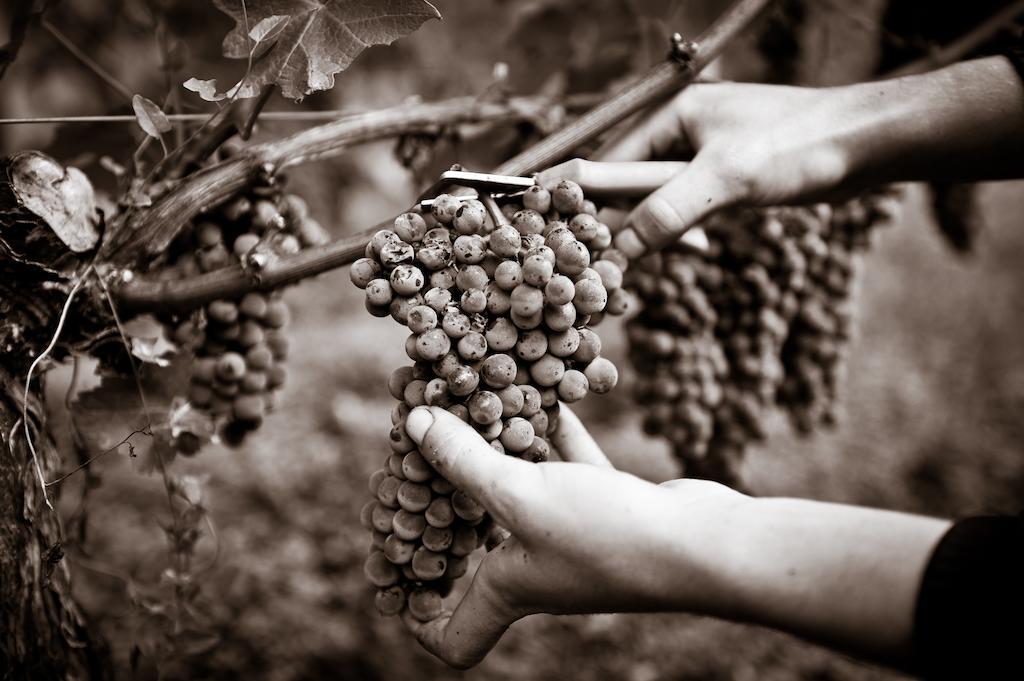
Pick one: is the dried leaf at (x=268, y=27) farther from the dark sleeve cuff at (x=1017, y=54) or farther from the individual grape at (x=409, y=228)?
the dark sleeve cuff at (x=1017, y=54)

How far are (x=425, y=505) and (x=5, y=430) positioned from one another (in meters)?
0.59

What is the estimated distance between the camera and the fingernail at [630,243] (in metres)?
1.13

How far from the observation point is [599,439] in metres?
3.36

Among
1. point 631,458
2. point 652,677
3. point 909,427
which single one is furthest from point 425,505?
point 909,427

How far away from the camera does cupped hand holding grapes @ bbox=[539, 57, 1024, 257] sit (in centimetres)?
113

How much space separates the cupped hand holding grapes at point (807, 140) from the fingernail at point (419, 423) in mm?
488

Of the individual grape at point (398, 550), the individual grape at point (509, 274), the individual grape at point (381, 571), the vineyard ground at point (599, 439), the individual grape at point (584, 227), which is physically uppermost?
the individual grape at point (584, 227)

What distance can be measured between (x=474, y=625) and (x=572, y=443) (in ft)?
1.02

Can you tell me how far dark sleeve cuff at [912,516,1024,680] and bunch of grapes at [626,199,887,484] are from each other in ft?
2.63

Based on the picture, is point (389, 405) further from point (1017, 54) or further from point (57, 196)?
point (1017, 54)

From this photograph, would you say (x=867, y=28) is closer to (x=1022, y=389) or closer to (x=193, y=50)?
(x=193, y=50)

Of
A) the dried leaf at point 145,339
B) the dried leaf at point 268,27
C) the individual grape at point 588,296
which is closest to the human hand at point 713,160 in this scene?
the individual grape at point 588,296

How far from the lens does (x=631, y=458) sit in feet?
10.8

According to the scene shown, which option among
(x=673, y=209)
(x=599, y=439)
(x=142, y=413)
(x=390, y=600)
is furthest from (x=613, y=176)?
(x=599, y=439)
